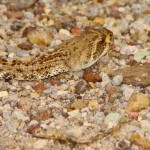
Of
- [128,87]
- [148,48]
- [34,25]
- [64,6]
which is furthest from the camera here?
[64,6]

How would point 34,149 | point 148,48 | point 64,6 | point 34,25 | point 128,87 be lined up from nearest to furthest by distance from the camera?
point 34,149 → point 128,87 → point 148,48 → point 34,25 → point 64,6

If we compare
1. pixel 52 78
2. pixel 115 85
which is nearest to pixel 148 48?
pixel 115 85

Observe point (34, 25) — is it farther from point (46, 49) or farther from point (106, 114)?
point (106, 114)

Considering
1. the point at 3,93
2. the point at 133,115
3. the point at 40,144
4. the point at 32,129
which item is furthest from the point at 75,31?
the point at 40,144

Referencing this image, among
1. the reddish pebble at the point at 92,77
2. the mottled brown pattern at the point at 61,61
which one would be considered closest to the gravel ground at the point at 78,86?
the reddish pebble at the point at 92,77

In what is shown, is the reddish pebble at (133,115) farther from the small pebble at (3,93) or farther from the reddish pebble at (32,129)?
Answer: the small pebble at (3,93)

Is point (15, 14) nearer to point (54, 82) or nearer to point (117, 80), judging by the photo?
point (54, 82)

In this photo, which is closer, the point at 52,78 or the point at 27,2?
the point at 52,78
